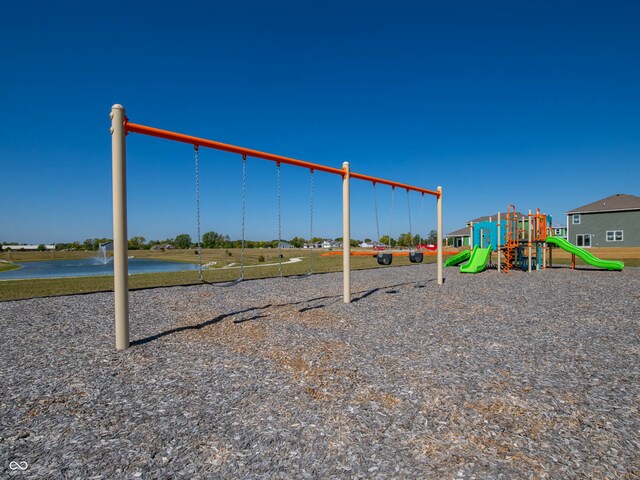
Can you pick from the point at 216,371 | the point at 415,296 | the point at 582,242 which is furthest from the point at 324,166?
the point at 582,242

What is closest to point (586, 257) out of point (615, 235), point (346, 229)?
point (346, 229)

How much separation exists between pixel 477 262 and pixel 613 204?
1148 inches

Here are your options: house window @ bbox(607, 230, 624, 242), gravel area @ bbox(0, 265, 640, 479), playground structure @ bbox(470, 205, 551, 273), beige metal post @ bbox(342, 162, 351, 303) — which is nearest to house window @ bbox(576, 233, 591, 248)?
house window @ bbox(607, 230, 624, 242)

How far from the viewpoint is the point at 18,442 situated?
256 cm

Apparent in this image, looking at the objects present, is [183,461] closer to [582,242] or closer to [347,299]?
[347,299]

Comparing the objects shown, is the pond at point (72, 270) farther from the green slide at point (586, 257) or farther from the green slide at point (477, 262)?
the green slide at point (586, 257)

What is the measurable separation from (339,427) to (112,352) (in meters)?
3.39

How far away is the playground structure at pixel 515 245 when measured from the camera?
1614 cm

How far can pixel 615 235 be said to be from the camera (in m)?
34.9

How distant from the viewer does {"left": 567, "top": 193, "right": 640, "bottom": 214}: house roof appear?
34.2 m

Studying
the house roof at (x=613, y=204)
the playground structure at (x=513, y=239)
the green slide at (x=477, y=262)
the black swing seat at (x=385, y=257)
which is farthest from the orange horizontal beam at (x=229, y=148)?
the house roof at (x=613, y=204)

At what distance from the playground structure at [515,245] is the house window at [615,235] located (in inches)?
932

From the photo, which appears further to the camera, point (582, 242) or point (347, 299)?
point (582, 242)

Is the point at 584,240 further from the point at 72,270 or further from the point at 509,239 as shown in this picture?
the point at 72,270
